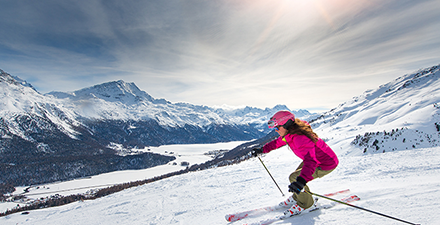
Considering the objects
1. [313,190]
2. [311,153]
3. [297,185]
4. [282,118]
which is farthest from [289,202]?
[282,118]

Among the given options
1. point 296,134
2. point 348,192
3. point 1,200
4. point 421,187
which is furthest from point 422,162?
point 1,200

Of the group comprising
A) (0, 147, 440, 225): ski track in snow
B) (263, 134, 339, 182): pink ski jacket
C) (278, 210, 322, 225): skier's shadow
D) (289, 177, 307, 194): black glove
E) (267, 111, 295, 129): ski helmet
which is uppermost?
(267, 111, 295, 129): ski helmet

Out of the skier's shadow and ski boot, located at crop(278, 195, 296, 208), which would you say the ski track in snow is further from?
ski boot, located at crop(278, 195, 296, 208)

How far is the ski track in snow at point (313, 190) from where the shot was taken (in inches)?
133

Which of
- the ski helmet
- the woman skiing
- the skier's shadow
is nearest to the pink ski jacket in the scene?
the woman skiing

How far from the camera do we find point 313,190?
19.6 feet

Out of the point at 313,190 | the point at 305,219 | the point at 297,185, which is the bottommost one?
the point at 313,190

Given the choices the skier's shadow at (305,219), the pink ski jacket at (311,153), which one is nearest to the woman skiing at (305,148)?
the pink ski jacket at (311,153)

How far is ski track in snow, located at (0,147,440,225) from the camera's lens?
338cm

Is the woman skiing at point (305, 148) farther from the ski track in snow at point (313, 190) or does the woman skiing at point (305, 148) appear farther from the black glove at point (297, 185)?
the ski track in snow at point (313, 190)

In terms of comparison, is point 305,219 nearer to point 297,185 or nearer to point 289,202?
point 297,185

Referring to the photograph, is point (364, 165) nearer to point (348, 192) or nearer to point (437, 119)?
point (348, 192)

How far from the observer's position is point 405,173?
19.0 feet

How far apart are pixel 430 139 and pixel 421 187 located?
36.7 ft
